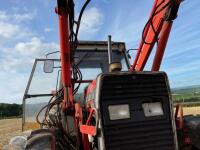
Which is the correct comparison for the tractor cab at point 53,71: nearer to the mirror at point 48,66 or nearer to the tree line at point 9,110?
the mirror at point 48,66

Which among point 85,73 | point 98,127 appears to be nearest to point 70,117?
point 98,127

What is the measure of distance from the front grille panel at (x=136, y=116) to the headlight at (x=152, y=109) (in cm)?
5

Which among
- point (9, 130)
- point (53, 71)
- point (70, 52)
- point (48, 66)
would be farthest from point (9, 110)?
point (70, 52)

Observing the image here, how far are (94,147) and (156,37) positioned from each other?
6.77ft

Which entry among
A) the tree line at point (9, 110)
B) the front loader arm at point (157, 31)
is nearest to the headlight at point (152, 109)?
the front loader arm at point (157, 31)

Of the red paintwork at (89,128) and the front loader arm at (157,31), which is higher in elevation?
the front loader arm at (157,31)

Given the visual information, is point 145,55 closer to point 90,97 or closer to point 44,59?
point 90,97

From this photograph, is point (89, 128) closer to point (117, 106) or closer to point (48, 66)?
point (117, 106)

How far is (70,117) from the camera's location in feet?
18.5

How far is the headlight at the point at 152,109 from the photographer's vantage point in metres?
4.94

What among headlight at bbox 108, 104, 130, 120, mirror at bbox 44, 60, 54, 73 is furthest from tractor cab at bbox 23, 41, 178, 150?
mirror at bbox 44, 60, 54, 73

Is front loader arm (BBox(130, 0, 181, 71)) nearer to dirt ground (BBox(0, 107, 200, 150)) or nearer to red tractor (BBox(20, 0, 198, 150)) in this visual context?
red tractor (BBox(20, 0, 198, 150))

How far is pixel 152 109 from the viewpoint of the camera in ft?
16.4

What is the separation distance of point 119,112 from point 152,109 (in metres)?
0.47
